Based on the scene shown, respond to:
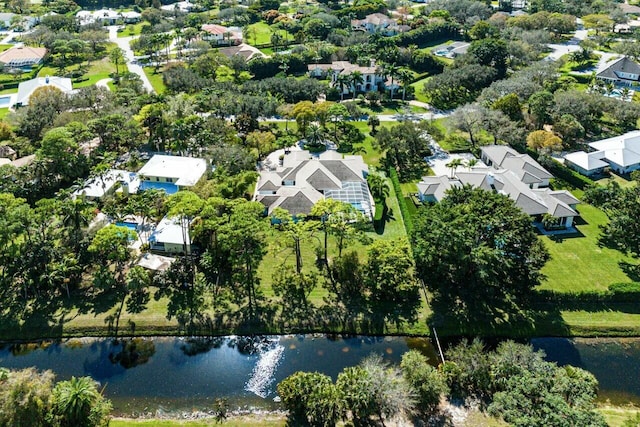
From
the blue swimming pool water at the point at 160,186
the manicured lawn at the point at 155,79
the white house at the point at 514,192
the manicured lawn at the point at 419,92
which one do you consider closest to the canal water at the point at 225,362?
the white house at the point at 514,192

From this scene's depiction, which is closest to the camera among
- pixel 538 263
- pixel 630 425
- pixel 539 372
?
pixel 630 425

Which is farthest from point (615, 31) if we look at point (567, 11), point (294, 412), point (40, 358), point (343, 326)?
point (40, 358)

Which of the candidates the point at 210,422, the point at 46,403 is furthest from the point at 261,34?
the point at 46,403

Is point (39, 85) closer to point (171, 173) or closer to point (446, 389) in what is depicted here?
point (171, 173)

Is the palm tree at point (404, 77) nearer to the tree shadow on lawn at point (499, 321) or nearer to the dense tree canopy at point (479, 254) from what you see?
the dense tree canopy at point (479, 254)

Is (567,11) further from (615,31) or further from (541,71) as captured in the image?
(541,71)
